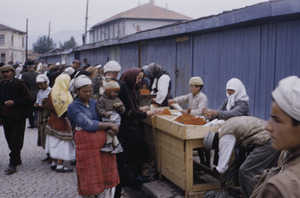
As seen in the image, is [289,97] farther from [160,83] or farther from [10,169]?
[10,169]

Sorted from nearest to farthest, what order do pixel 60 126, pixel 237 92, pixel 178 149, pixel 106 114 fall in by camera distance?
pixel 106 114 → pixel 178 149 → pixel 237 92 → pixel 60 126

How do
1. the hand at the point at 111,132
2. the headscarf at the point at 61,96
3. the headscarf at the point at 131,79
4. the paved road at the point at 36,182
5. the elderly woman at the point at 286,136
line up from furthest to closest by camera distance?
the headscarf at the point at 61,96
the paved road at the point at 36,182
the headscarf at the point at 131,79
the hand at the point at 111,132
the elderly woman at the point at 286,136

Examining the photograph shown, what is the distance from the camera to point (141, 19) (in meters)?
48.3

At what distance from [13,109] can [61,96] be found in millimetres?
1116

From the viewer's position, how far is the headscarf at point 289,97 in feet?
5.36

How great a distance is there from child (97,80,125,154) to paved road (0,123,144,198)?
74.0 inches

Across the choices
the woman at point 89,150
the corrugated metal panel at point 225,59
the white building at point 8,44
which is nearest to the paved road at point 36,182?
the woman at point 89,150

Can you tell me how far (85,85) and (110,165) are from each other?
→ 1.02m

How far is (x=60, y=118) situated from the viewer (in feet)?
22.8

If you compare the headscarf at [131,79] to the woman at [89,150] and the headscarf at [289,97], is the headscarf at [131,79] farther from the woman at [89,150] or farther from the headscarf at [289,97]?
the headscarf at [289,97]

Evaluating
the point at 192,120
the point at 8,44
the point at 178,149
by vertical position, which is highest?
the point at 8,44

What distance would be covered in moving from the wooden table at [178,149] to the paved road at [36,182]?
818 mm

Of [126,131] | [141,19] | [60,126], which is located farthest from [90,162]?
[141,19]

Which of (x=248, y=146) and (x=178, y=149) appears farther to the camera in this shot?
(x=178, y=149)
